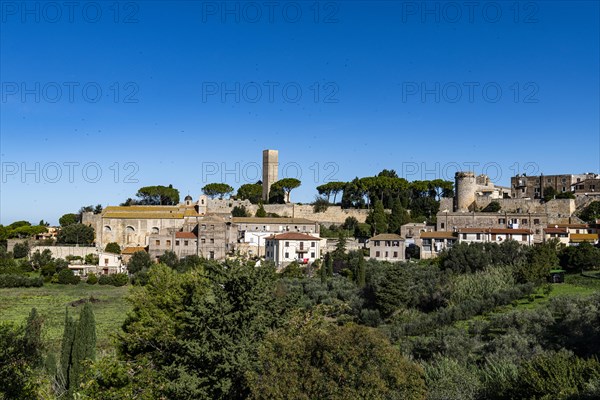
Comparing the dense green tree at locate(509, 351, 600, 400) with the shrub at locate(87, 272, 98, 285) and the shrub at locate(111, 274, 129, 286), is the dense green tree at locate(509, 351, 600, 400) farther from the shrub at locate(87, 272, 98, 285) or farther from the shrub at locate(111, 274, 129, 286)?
the shrub at locate(87, 272, 98, 285)

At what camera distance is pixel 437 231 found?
2335 inches

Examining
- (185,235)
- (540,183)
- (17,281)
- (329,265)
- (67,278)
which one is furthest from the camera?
(540,183)

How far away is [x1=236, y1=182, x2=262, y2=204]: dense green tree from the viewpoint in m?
87.1

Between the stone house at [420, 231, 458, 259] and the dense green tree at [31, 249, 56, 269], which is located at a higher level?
the stone house at [420, 231, 458, 259]

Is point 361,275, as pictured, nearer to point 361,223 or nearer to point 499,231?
point 499,231

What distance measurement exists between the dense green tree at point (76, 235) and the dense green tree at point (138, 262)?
11399 millimetres

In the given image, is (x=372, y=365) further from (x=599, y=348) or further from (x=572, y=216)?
(x=572, y=216)

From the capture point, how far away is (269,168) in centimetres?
9306

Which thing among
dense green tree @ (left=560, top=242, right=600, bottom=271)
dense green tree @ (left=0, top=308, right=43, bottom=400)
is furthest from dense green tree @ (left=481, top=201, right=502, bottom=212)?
dense green tree @ (left=0, top=308, right=43, bottom=400)

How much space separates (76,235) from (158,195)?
64.6ft

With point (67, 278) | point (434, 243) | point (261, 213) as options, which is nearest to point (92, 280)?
point (67, 278)

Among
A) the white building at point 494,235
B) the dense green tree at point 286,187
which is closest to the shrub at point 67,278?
the white building at point 494,235

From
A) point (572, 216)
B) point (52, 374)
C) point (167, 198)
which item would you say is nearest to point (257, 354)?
point (52, 374)

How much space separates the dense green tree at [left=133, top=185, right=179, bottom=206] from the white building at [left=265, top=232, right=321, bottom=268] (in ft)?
95.5
